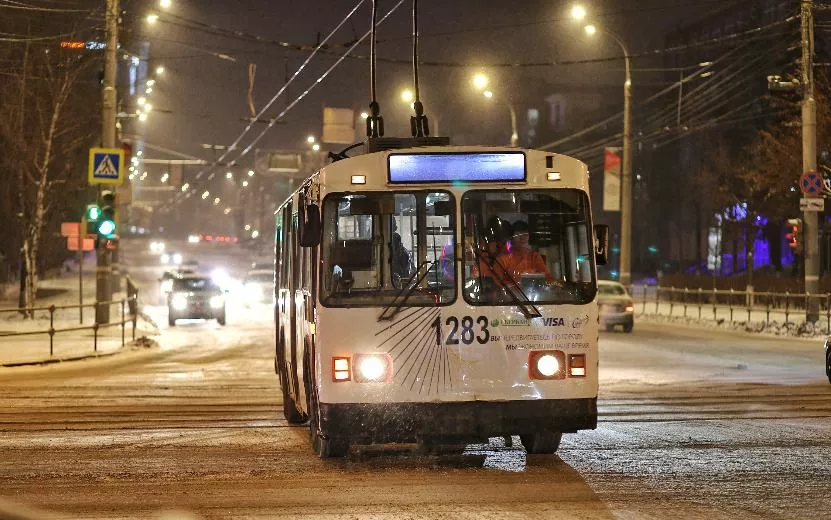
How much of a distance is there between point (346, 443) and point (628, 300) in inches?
956

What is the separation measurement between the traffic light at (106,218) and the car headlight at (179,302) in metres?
10.3

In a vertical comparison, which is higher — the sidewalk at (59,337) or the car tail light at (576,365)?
the car tail light at (576,365)

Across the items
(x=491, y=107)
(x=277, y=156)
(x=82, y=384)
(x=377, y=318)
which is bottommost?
(x=82, y=384)

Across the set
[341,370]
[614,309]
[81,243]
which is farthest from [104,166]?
[341,370]

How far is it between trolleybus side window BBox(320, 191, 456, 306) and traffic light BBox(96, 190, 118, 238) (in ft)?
62.6

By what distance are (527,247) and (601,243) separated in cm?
73

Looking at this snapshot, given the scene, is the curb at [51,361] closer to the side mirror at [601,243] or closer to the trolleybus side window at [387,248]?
the trolleybus side window at [387,248]

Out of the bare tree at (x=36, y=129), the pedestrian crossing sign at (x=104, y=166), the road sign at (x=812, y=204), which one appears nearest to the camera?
the pedestrian crossing sign at (x=104, y=166)

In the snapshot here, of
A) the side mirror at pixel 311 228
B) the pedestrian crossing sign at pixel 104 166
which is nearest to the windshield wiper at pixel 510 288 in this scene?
the side mirror at pixel 311 228

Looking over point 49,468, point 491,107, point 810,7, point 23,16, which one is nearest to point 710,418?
point 49,468

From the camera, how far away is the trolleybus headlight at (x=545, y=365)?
9.75 metres

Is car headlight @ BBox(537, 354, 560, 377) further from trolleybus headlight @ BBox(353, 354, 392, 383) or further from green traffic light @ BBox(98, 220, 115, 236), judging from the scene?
green traffic light @ BBox(98, 220, 115, 236)

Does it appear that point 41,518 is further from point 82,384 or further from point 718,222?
point 718,222

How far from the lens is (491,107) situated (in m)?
112
